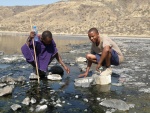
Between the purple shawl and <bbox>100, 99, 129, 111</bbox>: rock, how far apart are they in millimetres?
3203

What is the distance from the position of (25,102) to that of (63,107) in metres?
0.88

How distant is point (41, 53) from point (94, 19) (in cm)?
8969

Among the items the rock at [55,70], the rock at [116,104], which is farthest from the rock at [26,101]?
the rock at [55,70]

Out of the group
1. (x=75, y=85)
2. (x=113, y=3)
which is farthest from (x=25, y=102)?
(x=113, y=3)

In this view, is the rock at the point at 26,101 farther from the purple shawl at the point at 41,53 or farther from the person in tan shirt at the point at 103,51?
the purple shawl at the point at 41,53

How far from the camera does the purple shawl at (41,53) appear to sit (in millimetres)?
8328

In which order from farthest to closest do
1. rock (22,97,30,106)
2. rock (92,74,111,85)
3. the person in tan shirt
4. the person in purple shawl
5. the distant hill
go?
1. the distant hill
2. the person in purple shawl
3. rock (92,74,111,85)
4. the person in tan shirt
5. rock (22,97,30,106)

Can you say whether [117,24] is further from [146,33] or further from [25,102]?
[25,102]

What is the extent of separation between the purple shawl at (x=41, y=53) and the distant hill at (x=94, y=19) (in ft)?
181

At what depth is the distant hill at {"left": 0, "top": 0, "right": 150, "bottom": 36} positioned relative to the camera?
69.6m

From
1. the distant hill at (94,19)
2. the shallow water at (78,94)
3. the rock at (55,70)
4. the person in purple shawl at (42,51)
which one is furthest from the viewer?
the distant hill at (94,19)

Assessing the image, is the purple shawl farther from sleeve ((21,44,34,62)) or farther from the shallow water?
the shallow water

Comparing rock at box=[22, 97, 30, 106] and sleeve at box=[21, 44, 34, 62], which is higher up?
sleeve at box=[21, 44, 34, 62]

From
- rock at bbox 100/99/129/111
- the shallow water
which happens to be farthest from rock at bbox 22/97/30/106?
rock at bbox 100/99/129/111
